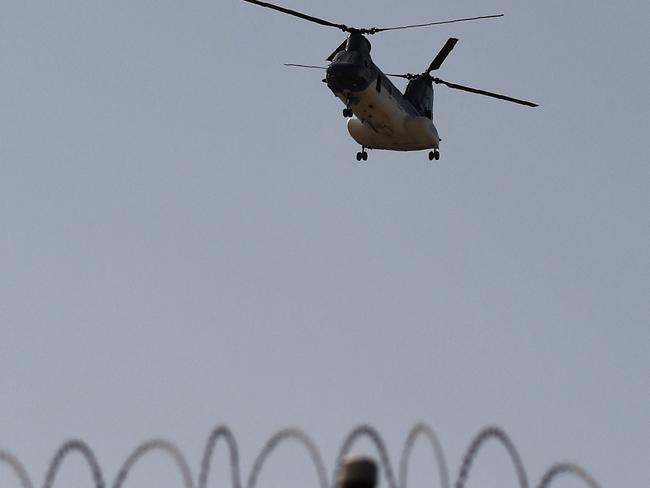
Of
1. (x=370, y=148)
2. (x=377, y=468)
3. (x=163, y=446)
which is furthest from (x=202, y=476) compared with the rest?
(x=370, y=148)

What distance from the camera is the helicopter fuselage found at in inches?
3371

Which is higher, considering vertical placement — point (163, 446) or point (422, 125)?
point (422, 125)

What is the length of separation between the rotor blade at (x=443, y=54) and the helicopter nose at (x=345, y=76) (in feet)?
87.8

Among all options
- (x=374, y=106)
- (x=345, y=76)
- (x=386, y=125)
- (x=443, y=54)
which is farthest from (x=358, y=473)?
(x=443, y=54)

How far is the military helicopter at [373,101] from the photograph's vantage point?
3371 inches

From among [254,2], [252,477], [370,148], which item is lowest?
[252,477]

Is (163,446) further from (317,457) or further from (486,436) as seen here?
(486,436)

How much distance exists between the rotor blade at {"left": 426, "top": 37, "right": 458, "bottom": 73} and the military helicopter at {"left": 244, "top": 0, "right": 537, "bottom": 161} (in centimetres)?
486

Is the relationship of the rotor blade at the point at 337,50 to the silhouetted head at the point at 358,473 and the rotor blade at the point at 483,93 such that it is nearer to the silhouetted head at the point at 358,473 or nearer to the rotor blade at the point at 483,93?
the rotor blade at the point at 483,93

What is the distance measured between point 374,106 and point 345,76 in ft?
16.9

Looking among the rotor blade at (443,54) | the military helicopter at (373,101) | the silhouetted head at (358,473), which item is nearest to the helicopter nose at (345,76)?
the military helicopter at (373,101)

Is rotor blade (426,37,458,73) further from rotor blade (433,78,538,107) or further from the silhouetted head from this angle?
the silhouetted head

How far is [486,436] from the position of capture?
75.5 feet

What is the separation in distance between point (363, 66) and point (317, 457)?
66090 mm
